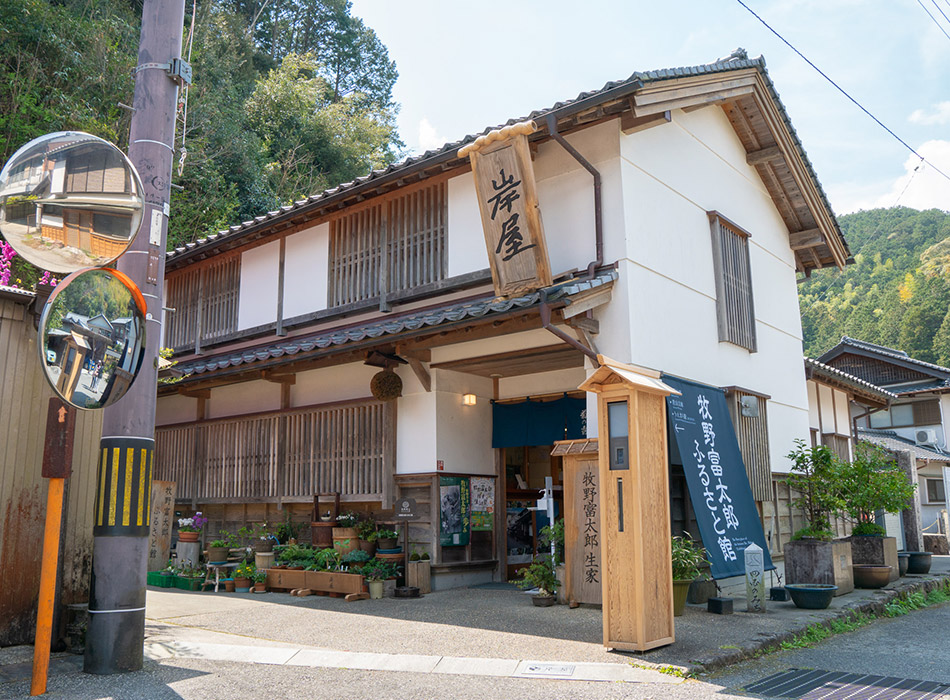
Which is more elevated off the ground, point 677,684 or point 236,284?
point 236,284

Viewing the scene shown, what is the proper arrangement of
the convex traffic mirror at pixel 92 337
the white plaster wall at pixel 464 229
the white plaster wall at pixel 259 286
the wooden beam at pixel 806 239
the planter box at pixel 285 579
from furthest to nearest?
the wooden beam at pixel 806 239, the white plaster wall at pixel 259 286, the planter box at pixel 285 579, the white plaster wall at pixel 464 229, the convex traffic mirror at pixel 92 337

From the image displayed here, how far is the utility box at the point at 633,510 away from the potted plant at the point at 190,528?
8.24m

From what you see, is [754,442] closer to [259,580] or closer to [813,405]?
[813,405]

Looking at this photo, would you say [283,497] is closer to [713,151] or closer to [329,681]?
[329,681]

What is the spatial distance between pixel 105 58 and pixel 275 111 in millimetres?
9793

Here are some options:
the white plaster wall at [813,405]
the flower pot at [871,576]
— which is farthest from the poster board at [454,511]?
the white plaster wall at [813,405]

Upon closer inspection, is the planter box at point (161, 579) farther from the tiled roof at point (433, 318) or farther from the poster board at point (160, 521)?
the tiled roof at point (433, 318)

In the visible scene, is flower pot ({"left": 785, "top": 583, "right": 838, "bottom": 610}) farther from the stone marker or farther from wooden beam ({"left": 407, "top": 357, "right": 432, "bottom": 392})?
wooden beam ({"left": 407, "top": 357, "right": 432, "bottom": 392})

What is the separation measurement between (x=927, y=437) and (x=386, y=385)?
24.2 metres

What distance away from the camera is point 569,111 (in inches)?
347

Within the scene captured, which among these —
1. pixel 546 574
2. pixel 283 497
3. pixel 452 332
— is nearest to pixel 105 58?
pixel 283 497

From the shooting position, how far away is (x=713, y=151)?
12.1 meters

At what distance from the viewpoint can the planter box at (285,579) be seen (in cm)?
1034

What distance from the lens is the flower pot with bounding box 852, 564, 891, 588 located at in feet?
36.2
